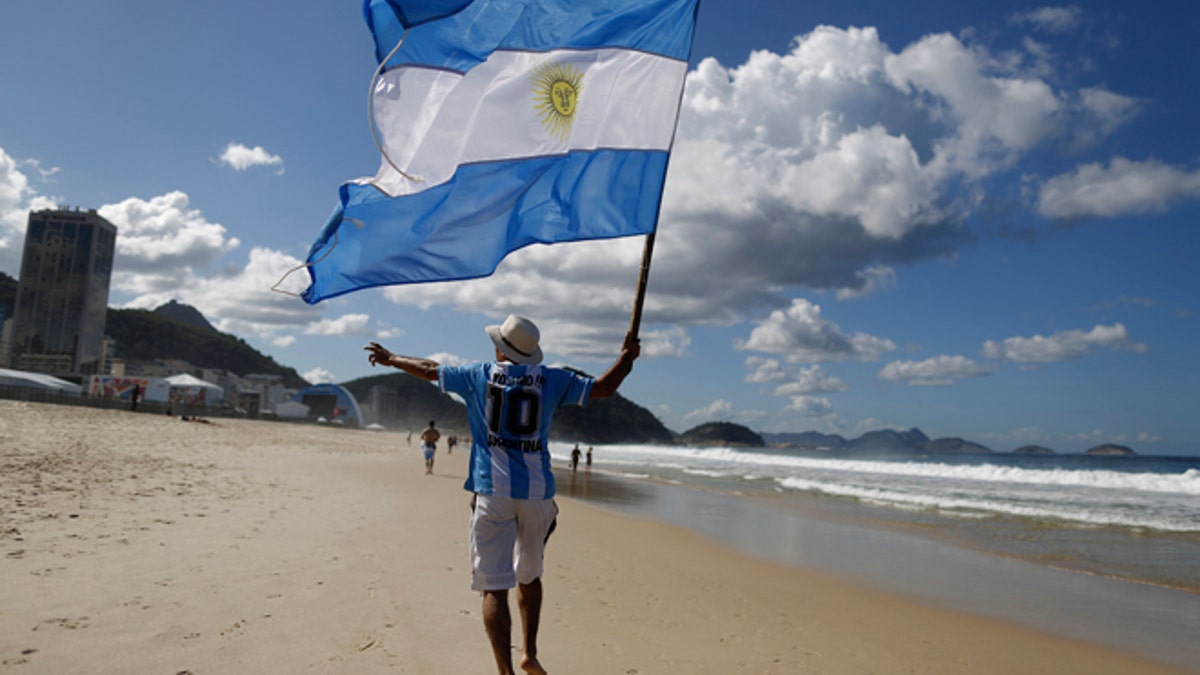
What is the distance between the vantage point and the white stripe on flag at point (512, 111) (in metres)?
4.44

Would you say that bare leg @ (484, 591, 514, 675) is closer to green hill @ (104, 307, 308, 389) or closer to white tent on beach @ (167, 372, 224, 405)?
white tent on beach @ (167, 372, 224, 405)

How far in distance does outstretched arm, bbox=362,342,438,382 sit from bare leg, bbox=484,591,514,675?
3.99ft

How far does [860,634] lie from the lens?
573cm

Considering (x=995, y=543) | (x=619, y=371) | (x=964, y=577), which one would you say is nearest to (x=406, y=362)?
(x=619, y=371)

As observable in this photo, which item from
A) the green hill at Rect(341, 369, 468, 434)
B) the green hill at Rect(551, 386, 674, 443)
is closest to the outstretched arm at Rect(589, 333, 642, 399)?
the green hill at Rect(551, 386, 674, 443)

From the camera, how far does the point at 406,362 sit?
155 inches

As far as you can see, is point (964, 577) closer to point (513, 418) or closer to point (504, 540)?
point (504, 540)

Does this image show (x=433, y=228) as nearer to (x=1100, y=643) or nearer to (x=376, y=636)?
(x=376, y=636)

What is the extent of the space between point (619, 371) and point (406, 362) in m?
1.25

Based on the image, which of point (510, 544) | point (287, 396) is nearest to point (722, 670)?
point (510, 544)

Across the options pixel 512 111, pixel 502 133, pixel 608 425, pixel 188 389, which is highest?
pixel 512 111

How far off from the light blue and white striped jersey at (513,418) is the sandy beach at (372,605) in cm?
122

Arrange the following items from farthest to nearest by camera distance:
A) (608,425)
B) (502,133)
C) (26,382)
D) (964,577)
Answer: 1. (608,425)
2. (26,382)
3. (964,577)
4. (502,133)

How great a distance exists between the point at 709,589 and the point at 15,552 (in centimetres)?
610
